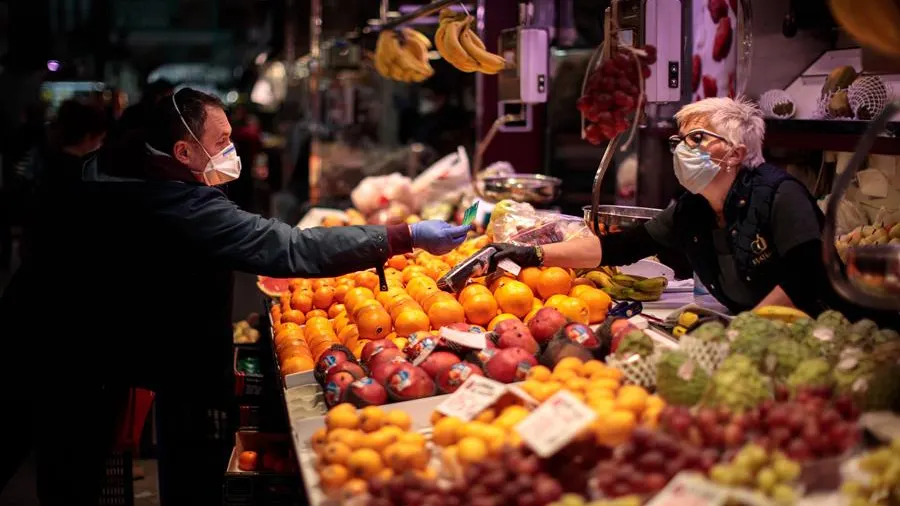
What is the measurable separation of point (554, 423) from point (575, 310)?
4.56 ft

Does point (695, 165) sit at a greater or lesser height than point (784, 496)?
greater

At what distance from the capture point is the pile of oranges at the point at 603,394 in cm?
255

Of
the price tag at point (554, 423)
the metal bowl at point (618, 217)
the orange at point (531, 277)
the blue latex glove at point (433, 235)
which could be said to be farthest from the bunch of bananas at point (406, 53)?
the price tag at point (554, 423)

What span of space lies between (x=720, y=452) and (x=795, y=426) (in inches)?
7.1

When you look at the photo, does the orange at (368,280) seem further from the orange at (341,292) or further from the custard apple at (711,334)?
the custard apple at (711,334)

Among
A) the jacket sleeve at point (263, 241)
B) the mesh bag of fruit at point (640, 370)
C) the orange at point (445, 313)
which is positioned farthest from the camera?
the orange at point (445, 313)

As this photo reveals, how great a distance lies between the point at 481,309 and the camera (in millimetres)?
3854

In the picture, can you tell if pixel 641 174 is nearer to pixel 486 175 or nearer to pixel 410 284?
pixel 486 175

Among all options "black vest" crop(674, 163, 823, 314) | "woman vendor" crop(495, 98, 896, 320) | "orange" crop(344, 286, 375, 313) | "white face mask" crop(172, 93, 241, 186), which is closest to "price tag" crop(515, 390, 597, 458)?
"woman vendor" crop(495, 98, 896, 320)

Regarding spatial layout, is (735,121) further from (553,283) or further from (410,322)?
(410,322)

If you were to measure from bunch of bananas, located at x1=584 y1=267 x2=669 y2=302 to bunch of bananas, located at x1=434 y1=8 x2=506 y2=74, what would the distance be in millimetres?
1864

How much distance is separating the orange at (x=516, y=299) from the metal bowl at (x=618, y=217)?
2.45 ft

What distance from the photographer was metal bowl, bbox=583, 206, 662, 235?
15.1ft

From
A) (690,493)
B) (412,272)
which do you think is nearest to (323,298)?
(412,272)
